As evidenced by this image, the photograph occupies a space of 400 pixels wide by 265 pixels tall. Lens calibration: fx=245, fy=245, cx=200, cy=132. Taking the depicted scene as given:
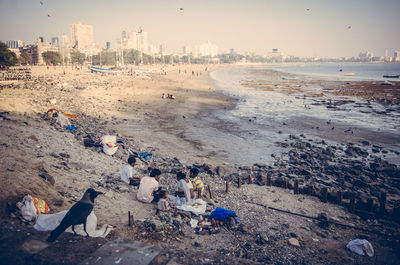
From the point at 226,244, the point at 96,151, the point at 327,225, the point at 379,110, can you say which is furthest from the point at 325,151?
the point at 379,110

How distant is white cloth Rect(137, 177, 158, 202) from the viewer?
23.6 feet

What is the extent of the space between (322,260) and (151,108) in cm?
2144

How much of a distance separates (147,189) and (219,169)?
4394 millimetres

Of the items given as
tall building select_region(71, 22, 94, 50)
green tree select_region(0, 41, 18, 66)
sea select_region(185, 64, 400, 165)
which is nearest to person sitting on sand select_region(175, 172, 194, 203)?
sea select_region(185, 64, 400, 165)

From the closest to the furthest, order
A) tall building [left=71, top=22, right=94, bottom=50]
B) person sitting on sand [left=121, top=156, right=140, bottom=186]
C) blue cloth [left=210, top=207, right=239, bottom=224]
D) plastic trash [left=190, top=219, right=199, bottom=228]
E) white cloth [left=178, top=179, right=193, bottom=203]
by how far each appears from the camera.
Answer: plastic trash [left=190, top=219, right=199, bottom=228], blue cloth [left=210, top=207, right=239, bottom=224], white cloth [left=178, top=179, right=193, bottom=203], person sitting on sand [left=121, top=156, right=140, bottom=186], tall building [left=71, top=22, right=94, bottom=50]

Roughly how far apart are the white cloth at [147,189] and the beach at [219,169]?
37 cm

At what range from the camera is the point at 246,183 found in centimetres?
995

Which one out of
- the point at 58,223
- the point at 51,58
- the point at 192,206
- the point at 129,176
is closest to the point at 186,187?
the point at 192,206

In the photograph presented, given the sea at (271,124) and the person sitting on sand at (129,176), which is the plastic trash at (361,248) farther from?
the sea at (271,124)

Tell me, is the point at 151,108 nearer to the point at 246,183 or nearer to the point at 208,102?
the point at 208,102

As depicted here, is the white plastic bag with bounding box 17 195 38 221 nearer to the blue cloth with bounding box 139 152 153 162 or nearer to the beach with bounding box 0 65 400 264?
the beach with bounding box 0 65 400 264

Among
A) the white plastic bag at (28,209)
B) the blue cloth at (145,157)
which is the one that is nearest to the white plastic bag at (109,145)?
the blue cloth at (145,157)

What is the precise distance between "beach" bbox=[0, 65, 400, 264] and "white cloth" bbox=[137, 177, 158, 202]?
0.37 metres

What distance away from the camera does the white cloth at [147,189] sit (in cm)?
718
